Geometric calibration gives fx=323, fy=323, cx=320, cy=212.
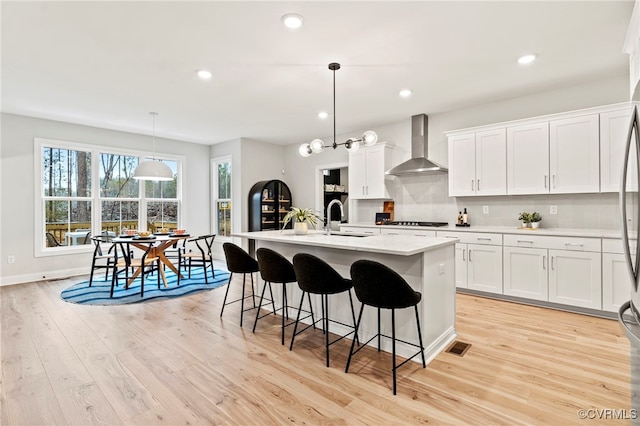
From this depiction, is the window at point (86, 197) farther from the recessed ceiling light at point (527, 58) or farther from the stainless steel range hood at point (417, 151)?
the recessed ceiling light at point (527, 58)

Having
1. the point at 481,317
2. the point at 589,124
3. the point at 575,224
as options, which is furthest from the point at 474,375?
the point at 589,124

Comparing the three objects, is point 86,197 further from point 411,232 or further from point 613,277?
point 613,277

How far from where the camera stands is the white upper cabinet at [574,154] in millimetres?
3734

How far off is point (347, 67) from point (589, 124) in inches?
114

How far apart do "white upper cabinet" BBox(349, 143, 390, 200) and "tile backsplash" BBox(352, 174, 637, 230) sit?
0.82ft

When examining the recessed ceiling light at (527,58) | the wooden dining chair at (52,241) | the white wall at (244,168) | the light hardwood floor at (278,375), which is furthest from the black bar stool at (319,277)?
the wooden dining chair at (52,241)

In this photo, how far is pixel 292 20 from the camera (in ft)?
8.52

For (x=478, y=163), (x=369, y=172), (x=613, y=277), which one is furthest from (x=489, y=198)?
(x=369, y=172)

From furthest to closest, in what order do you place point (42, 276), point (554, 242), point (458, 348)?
point (42, 276), point (554, 242), point (458, 348)

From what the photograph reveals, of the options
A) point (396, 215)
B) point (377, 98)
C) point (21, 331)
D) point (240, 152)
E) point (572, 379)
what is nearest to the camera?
point (572, 379)

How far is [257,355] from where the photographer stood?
9.00ft

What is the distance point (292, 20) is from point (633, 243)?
2647mm

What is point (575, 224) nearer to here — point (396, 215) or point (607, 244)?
point (607, 244)

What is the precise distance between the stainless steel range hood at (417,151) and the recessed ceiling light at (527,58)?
1.86 meters
